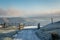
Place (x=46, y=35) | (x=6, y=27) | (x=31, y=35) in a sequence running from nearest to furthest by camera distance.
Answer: (x=46, y=35) → (x=31, y=35) → (x=6, y=27)

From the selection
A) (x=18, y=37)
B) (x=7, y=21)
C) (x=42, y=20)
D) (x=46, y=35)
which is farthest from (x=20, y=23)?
(x=46, y=35)

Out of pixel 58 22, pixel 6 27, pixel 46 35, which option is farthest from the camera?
pixel 6 27

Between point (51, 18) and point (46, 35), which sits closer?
point (46, 35)

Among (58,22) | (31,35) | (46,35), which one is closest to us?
(46,35)

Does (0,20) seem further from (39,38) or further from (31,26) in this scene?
(39,38)

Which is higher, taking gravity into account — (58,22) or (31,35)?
(58,22)

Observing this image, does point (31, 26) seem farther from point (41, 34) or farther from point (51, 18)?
point (41, 34)

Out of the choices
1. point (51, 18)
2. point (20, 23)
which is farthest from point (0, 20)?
point (51, 18)

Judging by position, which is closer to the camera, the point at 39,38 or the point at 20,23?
the point at 39,38

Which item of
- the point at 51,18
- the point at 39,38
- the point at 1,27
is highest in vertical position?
the point at 51,18
